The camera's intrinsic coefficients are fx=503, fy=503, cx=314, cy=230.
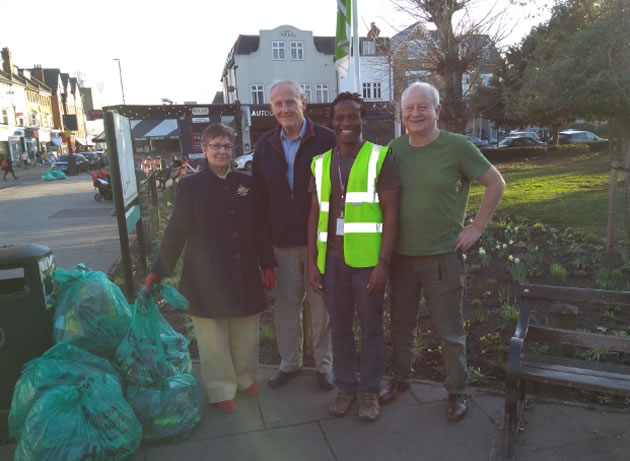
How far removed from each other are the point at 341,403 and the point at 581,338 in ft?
4.71

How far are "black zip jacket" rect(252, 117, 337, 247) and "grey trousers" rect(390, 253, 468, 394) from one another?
70cm

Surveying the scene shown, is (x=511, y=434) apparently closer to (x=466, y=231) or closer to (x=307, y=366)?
(x=466, y=231)

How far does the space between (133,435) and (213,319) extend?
835mm

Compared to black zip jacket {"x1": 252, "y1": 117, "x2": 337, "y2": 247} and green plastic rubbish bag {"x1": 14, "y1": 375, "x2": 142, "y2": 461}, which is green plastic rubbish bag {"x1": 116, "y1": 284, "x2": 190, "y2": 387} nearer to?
green plastic rubbish bag {"x1": 14, "y1": 375, "x2": 142, "y2": 461}

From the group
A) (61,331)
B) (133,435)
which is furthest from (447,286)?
(61,331)

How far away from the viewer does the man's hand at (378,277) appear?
283 centimetres

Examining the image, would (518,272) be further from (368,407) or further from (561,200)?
(561,200)

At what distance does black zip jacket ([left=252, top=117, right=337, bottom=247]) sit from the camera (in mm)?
3316

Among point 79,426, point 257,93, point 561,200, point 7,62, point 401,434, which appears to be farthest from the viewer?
point 7,62

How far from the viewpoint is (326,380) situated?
11.3ft

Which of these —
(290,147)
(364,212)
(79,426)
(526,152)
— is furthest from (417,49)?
(526,152)

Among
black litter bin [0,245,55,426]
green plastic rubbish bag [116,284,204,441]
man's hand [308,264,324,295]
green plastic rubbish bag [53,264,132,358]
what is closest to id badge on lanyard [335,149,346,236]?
man's hand [308,264,324,295]

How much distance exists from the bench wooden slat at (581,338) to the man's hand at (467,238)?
619 millimetres

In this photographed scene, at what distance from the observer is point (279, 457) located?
2.70 m
